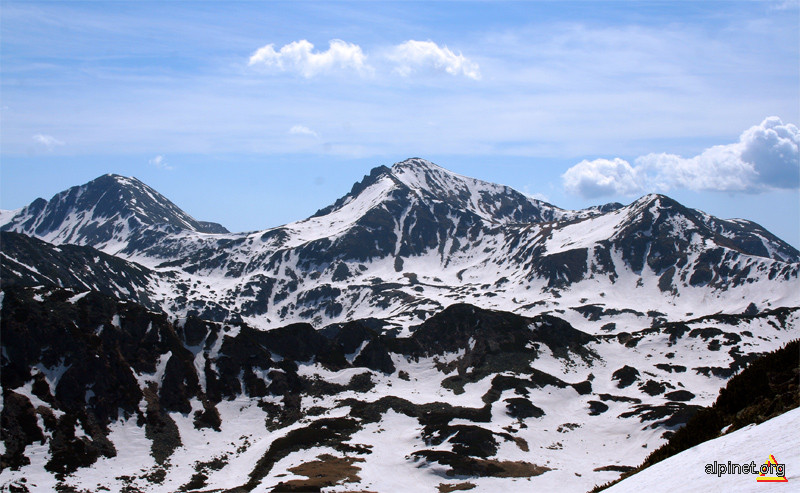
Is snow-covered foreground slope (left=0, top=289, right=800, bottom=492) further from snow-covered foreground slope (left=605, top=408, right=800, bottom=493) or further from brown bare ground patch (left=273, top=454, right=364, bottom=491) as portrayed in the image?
snow-covered foreground slope (left=605, top=408, right=800, bottom=493)

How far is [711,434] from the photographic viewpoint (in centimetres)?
3575

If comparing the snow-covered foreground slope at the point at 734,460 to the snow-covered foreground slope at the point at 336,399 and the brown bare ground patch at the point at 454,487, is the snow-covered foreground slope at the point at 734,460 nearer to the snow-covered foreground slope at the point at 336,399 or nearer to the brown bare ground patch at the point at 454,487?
the brown bare ground patch at the point at 454,487

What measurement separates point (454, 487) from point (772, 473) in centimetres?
7482

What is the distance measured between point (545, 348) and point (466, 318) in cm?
2232

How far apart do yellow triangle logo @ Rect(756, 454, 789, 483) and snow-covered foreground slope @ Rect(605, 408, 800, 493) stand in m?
0.15

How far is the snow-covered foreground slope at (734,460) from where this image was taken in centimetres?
2238

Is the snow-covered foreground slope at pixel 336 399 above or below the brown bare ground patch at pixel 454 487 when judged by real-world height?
above

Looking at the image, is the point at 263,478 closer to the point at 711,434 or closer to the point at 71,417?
the point at 71,417

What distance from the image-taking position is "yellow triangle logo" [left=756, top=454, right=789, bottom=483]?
21.5 meters

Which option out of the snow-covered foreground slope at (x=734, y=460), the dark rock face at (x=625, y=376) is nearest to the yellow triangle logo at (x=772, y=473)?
the snow-covered foreground slope at (x=734, y=460)

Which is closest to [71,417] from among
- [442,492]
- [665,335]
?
[442,492]

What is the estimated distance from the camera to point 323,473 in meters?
93.1

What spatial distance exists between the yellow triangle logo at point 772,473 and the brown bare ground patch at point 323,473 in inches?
→ 2829

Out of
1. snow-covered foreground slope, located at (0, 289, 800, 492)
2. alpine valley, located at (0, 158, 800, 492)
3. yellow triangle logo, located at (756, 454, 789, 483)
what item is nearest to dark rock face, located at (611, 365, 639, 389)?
snow-covered foreground slope, located at (0, 289, 800, 492)
